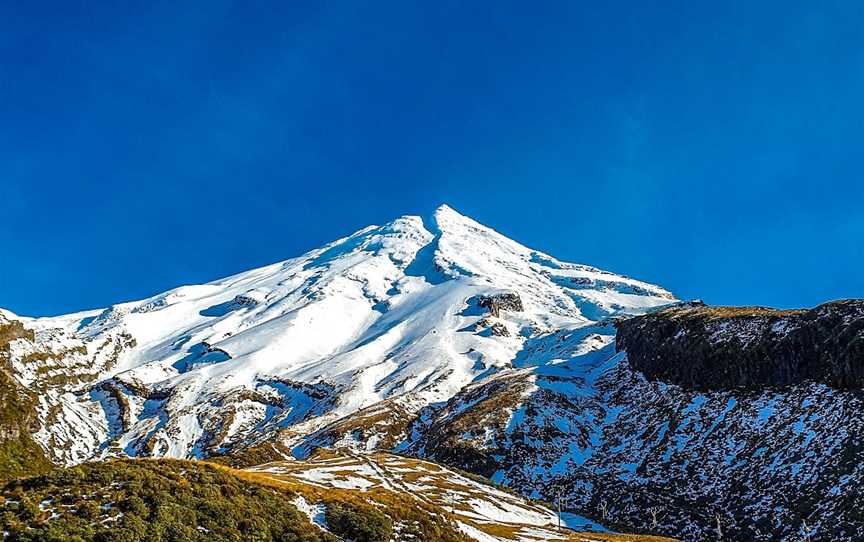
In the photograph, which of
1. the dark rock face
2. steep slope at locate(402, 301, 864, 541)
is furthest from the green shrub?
the dark rock face

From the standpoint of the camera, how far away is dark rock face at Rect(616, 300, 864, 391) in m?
89.2

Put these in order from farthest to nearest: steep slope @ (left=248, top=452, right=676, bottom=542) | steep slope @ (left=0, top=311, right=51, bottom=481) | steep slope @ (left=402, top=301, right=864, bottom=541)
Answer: steep slope @ (left=0, top=311, right=51, bottom=481) → steep slope @ (left=402, top=301, right=864, bottom=541) → steep slope @ (left=248, top=452, right=676, bottom=542)

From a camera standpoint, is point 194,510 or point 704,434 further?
point 704,434

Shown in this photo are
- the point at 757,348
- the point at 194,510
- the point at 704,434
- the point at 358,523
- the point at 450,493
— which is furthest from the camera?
the point at 757,348

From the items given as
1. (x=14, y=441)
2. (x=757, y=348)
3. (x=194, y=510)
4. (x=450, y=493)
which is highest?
(x=757, y=348)

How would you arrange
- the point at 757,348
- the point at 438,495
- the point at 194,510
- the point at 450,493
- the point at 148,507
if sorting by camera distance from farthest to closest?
the point at 757,348 → the point at 450,493 → the point at 438,495 → the point at 194,510 → the point at 148,507

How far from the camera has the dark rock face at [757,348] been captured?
89.2 metres

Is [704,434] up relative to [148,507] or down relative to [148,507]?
up

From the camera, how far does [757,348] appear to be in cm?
10456

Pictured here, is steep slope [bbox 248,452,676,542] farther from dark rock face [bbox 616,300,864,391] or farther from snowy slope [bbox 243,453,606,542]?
dark rock face [bbox 616,300,864,391]

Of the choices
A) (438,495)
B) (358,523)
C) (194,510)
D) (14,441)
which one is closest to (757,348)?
(438,495)

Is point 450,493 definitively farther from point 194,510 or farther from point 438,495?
point 194,510

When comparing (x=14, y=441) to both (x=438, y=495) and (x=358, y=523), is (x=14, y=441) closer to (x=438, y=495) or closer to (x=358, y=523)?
(x=438, y=495)

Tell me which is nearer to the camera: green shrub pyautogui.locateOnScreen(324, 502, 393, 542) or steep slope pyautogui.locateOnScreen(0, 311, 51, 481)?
green shrub pyautogui.locateOnScreen(324, 502, 393, 542)
